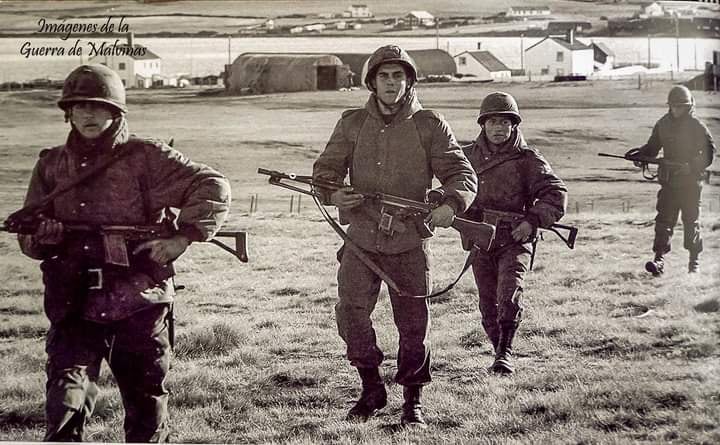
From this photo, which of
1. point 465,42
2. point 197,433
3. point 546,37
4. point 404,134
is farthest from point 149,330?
point 546,37

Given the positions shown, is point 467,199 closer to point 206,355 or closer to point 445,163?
point 445,163

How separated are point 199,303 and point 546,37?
2.50 metres

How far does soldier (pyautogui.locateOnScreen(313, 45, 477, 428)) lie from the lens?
13.9 ft

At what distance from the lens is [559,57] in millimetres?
5309

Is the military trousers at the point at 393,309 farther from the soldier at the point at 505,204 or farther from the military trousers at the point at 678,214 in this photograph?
the military trousers at the point at 678,214

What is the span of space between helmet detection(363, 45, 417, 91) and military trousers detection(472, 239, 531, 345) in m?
1.03

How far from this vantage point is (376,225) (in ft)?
14.0

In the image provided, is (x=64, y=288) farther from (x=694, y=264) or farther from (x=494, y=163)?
(x=694, y=264)

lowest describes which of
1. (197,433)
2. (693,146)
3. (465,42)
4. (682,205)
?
(197,433)

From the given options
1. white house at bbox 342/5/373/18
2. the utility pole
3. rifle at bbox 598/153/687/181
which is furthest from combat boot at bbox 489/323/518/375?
white house at bbox 342/5/373/18

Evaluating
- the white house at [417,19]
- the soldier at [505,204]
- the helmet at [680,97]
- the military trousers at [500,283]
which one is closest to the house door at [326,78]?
the white house at [417,19]

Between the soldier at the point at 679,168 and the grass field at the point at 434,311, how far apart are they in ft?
0.21

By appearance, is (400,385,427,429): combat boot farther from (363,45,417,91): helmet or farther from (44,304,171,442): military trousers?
(363,45,417,91): helmet

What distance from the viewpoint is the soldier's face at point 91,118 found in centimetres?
391
